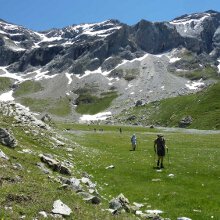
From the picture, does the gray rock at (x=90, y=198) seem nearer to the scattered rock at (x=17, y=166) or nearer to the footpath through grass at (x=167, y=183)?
the footpath through grass at (x=167, y=183)

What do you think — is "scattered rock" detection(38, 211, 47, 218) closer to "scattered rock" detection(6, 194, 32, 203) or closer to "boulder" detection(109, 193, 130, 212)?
"scattered rock" detection(6, 194, 32, 203)

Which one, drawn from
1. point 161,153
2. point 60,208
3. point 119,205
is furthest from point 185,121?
point 60,208

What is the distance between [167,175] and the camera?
32594mm

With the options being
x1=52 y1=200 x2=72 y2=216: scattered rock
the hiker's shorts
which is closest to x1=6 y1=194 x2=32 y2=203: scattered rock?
x1=52 y1=200 x2=72 y2=216: scattered rock

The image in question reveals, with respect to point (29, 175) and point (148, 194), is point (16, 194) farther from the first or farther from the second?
point (148, 194)

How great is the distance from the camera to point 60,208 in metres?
17.3

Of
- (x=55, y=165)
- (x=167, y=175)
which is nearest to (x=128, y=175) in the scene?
(x=167, y=175)

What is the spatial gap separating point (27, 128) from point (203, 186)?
28.1 meters

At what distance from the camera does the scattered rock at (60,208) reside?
55.5ft

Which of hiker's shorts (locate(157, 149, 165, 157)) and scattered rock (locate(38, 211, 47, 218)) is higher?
hiker's shorts (locate(157, 149, 165, 157))

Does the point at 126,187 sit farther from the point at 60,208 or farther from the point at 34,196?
the point at 60,208

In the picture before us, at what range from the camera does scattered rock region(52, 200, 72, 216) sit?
55.5 ft

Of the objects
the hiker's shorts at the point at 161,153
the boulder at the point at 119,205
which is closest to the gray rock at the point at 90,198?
the boulder at the point at 119,205

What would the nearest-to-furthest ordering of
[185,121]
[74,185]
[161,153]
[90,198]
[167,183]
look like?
1. [90,198]
2. [74,185]
3. [167,183]
4. [161,153]
5. [185,121]
